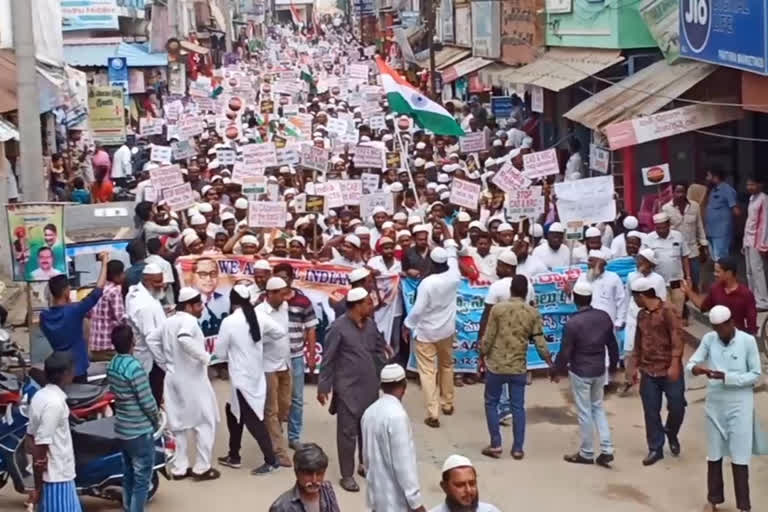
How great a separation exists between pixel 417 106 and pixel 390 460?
500 inches

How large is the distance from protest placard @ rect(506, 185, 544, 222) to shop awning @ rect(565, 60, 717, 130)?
301 centimetres

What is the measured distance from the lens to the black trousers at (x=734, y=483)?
30.1ft

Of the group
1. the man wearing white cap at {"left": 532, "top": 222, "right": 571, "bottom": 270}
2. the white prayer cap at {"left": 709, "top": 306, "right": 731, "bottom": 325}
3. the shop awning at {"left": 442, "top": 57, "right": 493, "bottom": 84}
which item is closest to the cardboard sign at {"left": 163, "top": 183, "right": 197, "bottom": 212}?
the man wearing white cap at {"left": 532, "top": 222, "right": 571, "bottom": 270}

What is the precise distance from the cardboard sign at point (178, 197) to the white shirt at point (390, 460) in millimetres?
8983

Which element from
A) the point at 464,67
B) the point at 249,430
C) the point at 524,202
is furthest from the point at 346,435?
the point at 464,67

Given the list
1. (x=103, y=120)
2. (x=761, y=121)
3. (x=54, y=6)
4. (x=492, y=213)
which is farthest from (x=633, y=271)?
(x=103, y=120)

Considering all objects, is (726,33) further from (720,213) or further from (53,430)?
(53,430)

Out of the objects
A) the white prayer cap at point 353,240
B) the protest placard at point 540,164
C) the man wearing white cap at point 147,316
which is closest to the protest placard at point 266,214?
the white prayer cap at point 353,240

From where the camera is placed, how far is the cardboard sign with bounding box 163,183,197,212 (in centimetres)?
1630

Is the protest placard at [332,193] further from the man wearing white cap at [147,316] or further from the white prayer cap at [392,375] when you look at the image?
the white prayer cap at [392,375]

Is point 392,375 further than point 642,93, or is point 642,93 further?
point 642,93

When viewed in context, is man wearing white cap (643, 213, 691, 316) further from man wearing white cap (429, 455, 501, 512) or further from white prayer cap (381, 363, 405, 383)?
man wearing white cap (429, 455, 501, 512)

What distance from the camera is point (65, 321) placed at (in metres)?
10.6

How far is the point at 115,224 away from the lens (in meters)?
16.1
